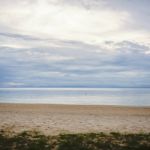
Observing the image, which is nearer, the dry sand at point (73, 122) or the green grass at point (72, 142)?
the green grass at point (72, 142)

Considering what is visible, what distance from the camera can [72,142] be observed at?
32.3ft

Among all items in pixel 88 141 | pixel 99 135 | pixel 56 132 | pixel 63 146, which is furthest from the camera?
pixel 56 132

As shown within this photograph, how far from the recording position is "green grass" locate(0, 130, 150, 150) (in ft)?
29.8

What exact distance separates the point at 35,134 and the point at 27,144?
6.73ft

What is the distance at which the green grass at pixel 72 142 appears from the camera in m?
9.07

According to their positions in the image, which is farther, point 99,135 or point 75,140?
point 99,135

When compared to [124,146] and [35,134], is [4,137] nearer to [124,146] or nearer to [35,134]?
[35,134]

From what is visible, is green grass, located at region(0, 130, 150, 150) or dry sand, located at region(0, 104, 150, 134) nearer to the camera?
green grass, located at region(0, 130, 150, 150)

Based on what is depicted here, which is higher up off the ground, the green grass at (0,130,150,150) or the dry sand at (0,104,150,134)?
the dry sand at (0,104,150,134)

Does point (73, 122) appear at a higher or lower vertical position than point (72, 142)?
higher

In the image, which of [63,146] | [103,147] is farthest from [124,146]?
[63,146]

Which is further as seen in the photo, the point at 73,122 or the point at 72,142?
the point at 73,122

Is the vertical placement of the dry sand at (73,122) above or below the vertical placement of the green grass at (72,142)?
above

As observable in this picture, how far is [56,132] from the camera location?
1214 centimetres
